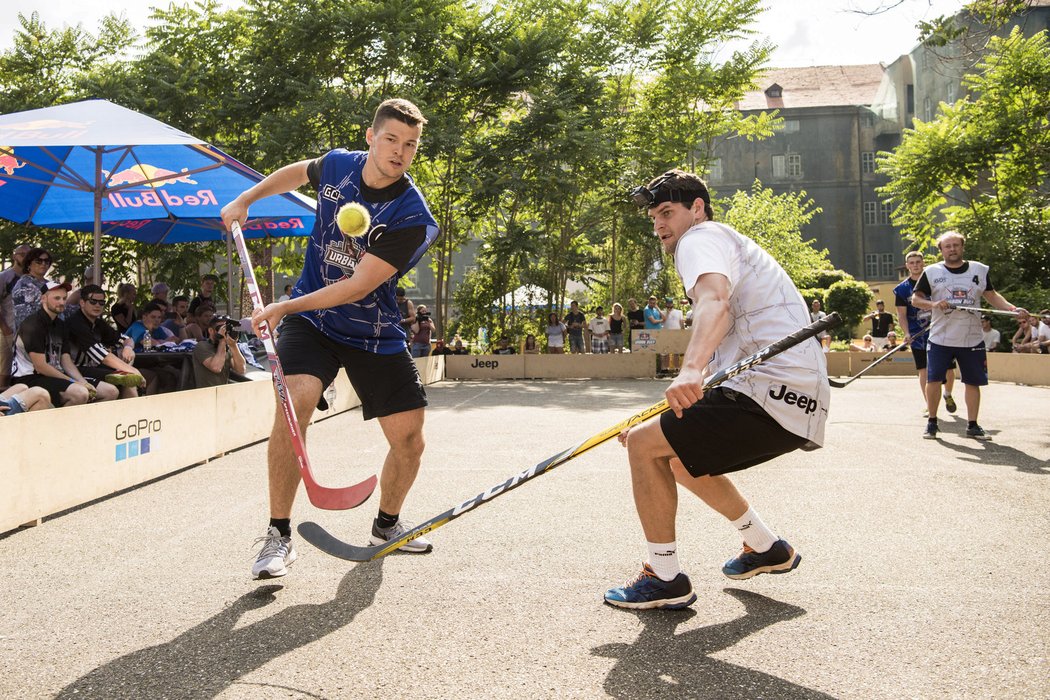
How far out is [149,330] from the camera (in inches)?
434

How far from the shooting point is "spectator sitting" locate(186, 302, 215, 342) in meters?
12.1

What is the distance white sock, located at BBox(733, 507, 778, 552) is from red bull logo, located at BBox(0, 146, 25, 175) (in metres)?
9.15

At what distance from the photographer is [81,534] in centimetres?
518

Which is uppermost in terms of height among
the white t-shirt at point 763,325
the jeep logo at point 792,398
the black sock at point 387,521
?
the white t-shirt at point 763,325

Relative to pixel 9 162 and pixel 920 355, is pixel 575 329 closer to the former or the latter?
pixel 920 355

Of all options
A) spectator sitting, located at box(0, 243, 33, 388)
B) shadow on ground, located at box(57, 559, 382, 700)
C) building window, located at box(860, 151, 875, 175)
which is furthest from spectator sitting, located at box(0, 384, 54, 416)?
building window, located at box(860, 151, 875, 175)

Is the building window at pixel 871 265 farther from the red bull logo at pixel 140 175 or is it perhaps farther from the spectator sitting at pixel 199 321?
the red bull logo at pixel 140 175

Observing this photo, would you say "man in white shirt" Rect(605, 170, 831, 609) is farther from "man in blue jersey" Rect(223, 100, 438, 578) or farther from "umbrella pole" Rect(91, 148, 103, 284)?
"umbrella pole" Rect(91, 148, 103, 284)

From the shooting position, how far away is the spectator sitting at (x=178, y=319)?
11.9m

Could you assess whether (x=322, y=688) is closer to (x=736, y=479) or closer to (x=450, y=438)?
(x=736, y=479)

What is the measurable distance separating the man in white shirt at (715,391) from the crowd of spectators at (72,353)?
4.89 metres

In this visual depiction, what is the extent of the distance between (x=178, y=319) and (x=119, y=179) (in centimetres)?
202

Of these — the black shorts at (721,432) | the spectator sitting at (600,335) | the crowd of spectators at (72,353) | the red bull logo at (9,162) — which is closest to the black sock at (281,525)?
the black shorts at (721,432)

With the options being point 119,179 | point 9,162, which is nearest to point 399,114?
point 9,162
